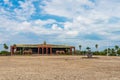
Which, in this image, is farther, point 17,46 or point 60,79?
point 17,46

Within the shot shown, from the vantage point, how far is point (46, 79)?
1264 centimetres

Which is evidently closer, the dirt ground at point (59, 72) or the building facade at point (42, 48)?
the dirt ground at point (59, 72)

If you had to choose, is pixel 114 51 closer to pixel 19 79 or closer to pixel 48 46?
pixel 48 46

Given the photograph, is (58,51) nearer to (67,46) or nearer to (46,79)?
(67,46)

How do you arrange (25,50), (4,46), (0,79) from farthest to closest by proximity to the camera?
(4,46) → (25,50) → (0,79)

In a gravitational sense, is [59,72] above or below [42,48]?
below

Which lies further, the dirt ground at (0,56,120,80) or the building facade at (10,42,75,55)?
the building facade at (10,42,75,55)

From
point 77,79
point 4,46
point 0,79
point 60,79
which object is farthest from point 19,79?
point 4,46

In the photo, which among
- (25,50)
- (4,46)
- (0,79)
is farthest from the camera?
(4,46)

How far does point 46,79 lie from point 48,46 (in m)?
85.0

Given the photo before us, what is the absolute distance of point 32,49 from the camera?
329ft

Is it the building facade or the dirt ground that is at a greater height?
the building facade

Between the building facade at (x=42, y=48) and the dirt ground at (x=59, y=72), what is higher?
the building facade at (x=42, y=48)

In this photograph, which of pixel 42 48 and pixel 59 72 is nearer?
pixel 59 72
